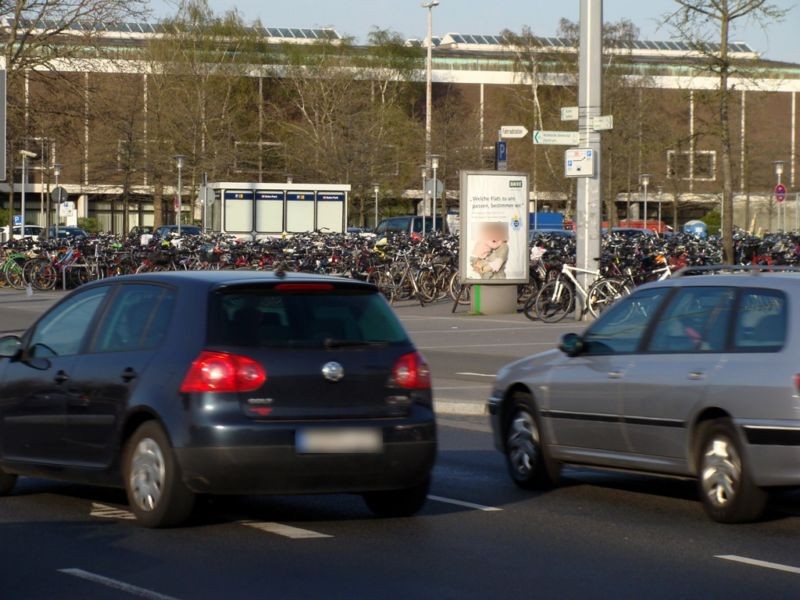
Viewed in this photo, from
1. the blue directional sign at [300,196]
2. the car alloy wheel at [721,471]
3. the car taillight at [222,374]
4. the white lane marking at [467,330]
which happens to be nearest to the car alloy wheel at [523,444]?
the car alloy wheel at [721,471]

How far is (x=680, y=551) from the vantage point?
7898 mm

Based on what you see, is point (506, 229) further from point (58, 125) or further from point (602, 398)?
point (602, 398)

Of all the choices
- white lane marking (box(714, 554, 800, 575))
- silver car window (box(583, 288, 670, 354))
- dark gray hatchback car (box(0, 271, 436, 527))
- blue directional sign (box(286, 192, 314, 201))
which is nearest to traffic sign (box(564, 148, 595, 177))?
silver car window (box(583, 288, 670, 354))

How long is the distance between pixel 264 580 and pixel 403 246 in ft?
98.3

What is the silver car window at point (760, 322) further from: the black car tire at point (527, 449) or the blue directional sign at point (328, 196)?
the blue directional sign at point (328, 196)

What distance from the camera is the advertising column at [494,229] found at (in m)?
27.7

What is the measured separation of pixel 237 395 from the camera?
26.3ft

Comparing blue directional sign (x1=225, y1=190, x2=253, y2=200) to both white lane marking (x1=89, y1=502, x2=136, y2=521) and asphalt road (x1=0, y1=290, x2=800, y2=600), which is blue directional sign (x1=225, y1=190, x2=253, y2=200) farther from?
white lane marking (x1=89, y1=502, x2=136, y2=521)

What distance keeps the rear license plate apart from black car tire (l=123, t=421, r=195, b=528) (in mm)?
704

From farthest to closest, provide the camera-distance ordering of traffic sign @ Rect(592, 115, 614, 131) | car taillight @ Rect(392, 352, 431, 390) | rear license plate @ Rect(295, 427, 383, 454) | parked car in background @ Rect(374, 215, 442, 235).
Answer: parked car in background @ Rect(374, 215, 442, 235) < traffic sign @ Rect(592, 115, 614, 131) < car taillight @ Rect(392, 352, 431, 390) < rear license plate @ Rect(295, 427, 383, 454)

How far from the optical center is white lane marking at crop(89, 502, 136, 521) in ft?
29.1

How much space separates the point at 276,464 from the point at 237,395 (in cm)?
43

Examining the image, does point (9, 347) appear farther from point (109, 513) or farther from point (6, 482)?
point (109, 513)

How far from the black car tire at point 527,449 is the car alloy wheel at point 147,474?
298 centimetres
